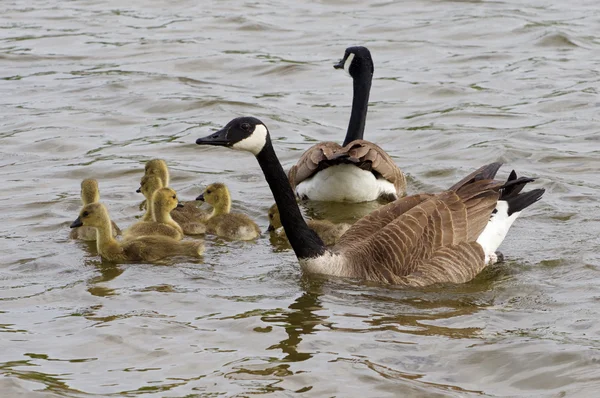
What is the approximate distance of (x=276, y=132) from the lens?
1359 centimetres

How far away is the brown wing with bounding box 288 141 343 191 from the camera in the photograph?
1052cm

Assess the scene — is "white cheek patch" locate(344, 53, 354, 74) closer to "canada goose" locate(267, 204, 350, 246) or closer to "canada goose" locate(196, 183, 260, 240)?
"canada goose" locate(267, 204, 350, 246)

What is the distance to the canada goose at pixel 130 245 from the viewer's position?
8.83 m

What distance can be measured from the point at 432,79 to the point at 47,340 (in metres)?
9.81

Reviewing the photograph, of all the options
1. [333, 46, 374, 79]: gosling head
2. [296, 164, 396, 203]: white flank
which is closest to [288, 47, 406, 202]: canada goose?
[296, 164, 396, 203]: white flank

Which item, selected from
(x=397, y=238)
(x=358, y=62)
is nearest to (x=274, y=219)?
(x=397, y=238)

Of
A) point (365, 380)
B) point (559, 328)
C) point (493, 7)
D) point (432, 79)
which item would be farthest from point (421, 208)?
point (493, 7)

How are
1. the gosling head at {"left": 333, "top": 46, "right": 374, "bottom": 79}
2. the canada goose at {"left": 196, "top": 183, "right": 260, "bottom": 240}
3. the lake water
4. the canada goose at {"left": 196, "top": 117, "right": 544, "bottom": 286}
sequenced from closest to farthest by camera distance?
the lake water, the canada goose at {"left": 196, "top": 117, "right": 544, "bottom": 286}, the canada goose at {"left": 196, "top": 183, "right": 260, "bottom": 240}, the gosling head at {"left": 333, "top": 46, "right": 374, "bottom": 79}

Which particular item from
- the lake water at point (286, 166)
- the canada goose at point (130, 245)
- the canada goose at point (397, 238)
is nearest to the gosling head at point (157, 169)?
the lake water at point (286, 166)

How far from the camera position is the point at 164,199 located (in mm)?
9398

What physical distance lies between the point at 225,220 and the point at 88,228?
1221mm

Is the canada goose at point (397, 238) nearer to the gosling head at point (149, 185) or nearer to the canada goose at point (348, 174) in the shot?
the canada goose at point (348, 174)

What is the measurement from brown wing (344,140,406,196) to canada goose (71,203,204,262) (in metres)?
2.15

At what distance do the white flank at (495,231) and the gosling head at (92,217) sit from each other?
3.10 m
